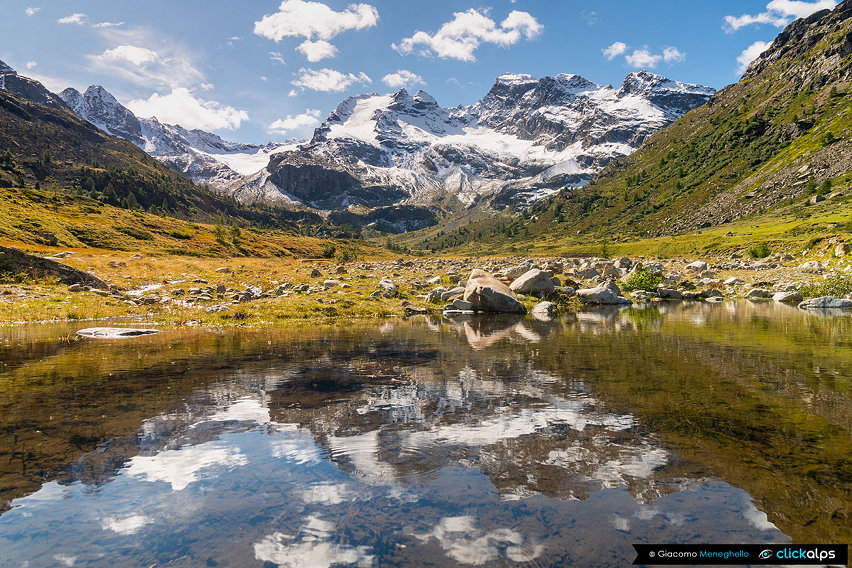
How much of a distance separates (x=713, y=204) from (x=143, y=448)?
235022mm

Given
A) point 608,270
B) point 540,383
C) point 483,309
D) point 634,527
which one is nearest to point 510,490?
point 634,527

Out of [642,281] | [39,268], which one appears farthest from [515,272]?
[39,268]

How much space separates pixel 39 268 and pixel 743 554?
1999 inches

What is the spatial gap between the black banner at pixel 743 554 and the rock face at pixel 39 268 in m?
46.1

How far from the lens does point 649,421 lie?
951cm

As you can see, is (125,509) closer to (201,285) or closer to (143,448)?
(143,448)

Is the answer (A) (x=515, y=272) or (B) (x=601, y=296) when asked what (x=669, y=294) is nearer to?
(B) (x=601, y=296)

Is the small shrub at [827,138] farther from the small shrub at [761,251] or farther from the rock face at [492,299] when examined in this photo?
the rock face at [492,299]

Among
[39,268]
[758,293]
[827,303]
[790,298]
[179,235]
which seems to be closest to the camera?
[827,303]

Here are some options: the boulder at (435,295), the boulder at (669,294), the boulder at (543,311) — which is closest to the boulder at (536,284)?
the boulder at (543,311)

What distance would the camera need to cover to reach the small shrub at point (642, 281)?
50.1 m

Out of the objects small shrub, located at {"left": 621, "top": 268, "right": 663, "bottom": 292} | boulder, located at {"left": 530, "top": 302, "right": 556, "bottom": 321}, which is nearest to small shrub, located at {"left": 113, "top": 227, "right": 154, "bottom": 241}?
boulder, located at {"left": 530, "top": 302, "right": 556, "bottom": 321}

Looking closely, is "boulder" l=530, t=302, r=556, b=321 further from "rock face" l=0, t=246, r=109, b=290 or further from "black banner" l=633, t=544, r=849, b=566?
"rock face" l=0, t=246, r=109, b=290

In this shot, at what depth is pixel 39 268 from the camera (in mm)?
37062
